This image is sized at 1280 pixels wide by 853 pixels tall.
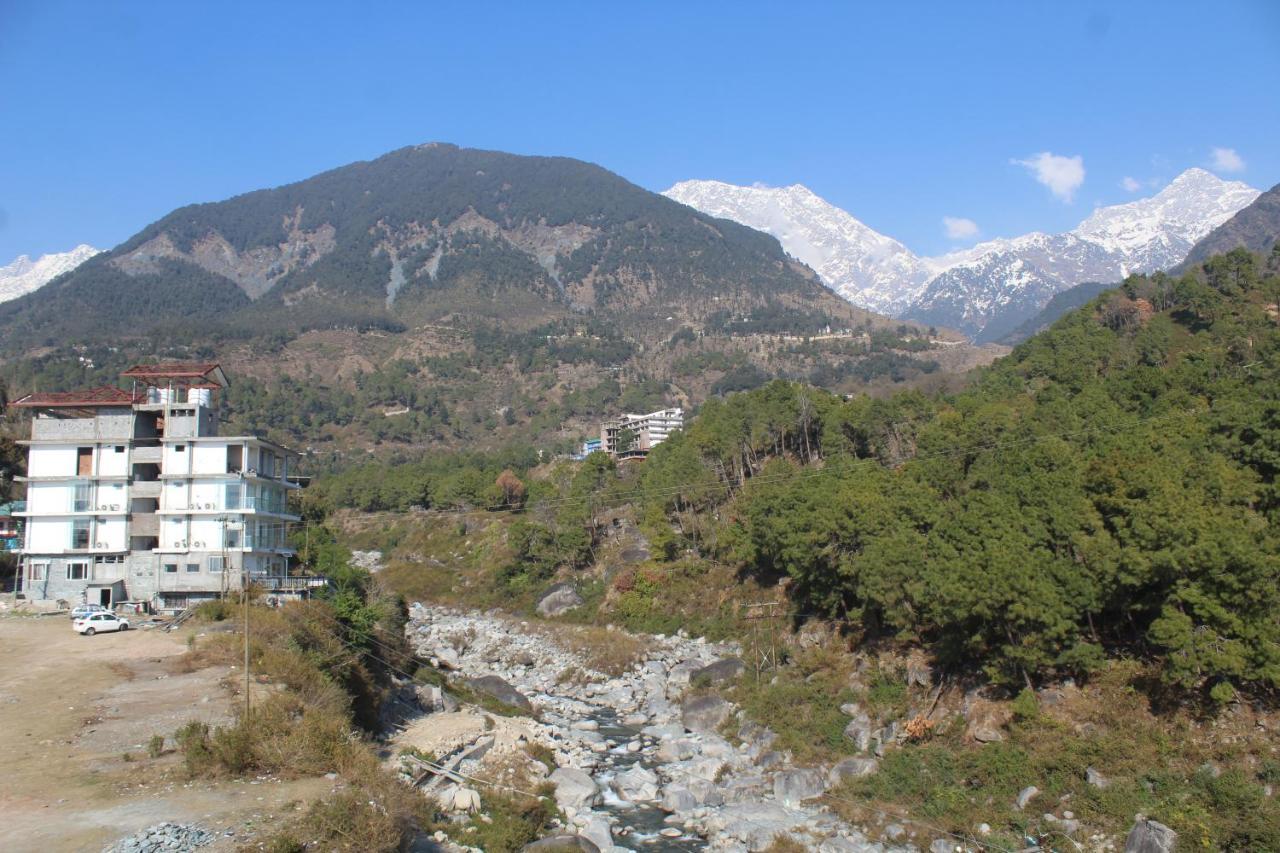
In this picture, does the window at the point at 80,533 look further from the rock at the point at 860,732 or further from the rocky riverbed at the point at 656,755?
the rock at the point at 860,732

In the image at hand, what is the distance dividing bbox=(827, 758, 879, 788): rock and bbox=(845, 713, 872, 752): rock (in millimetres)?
1348

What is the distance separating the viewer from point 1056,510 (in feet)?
110

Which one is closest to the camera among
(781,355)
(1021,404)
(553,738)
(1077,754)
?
(1077,754)

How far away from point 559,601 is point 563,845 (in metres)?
43.1

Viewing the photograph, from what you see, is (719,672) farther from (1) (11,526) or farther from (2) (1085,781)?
(1) (11,526)

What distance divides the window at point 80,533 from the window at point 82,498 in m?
0.56

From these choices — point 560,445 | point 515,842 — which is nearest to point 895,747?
point 515,842

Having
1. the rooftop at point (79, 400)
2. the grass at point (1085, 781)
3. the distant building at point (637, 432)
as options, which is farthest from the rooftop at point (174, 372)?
the distant building at point (637, 432)

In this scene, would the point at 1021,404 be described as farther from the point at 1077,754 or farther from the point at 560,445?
the point at 560,445

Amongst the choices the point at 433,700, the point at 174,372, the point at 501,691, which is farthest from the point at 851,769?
the point at 174,372

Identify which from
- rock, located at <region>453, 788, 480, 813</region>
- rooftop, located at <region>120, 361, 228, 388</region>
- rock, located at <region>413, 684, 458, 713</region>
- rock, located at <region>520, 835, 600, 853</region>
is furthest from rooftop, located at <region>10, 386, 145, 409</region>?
rock, located at <region>520, 835, 600, 853</region>

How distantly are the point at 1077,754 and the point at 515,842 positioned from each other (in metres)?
17.5

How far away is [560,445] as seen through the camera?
145625 millimetres

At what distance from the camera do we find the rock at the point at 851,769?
31703 millimetres
